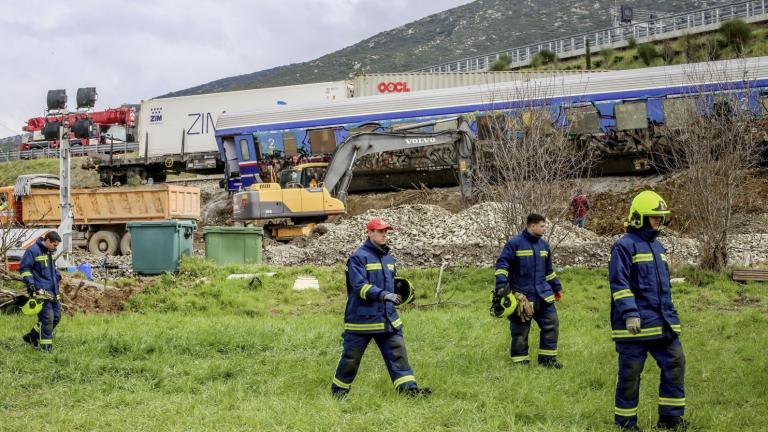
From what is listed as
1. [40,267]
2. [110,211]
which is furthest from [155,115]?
[40,267]

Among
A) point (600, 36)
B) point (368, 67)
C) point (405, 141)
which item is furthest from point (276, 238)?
point (368, 67)

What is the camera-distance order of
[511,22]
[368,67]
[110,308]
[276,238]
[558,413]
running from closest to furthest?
1. [558,413]
2. [110,308]
3. [276,238]
4. [368,67]
5. [511,22]

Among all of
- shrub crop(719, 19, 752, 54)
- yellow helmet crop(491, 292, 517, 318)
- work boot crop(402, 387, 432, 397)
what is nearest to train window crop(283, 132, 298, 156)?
yellow helmet crop(491, 292, 517, 318)

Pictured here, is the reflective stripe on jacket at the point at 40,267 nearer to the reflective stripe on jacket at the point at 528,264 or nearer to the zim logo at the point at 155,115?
the reflective stripe on jacket at the point at 528,264

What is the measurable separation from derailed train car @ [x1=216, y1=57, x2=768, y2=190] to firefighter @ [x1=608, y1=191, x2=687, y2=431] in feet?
55.7

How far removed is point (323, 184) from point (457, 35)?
139 metres

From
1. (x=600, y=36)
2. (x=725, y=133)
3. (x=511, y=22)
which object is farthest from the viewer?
(x=511, y=22)

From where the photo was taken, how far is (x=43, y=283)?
427 inches

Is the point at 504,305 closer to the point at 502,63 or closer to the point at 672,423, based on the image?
the point at 672,423

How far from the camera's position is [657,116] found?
2736 cm

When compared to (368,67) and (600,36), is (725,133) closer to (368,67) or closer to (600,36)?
(600,36)

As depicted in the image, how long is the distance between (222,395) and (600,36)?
61.5 metres

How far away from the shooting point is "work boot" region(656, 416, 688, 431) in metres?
7.09

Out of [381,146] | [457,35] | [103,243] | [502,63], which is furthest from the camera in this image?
[457,35]
